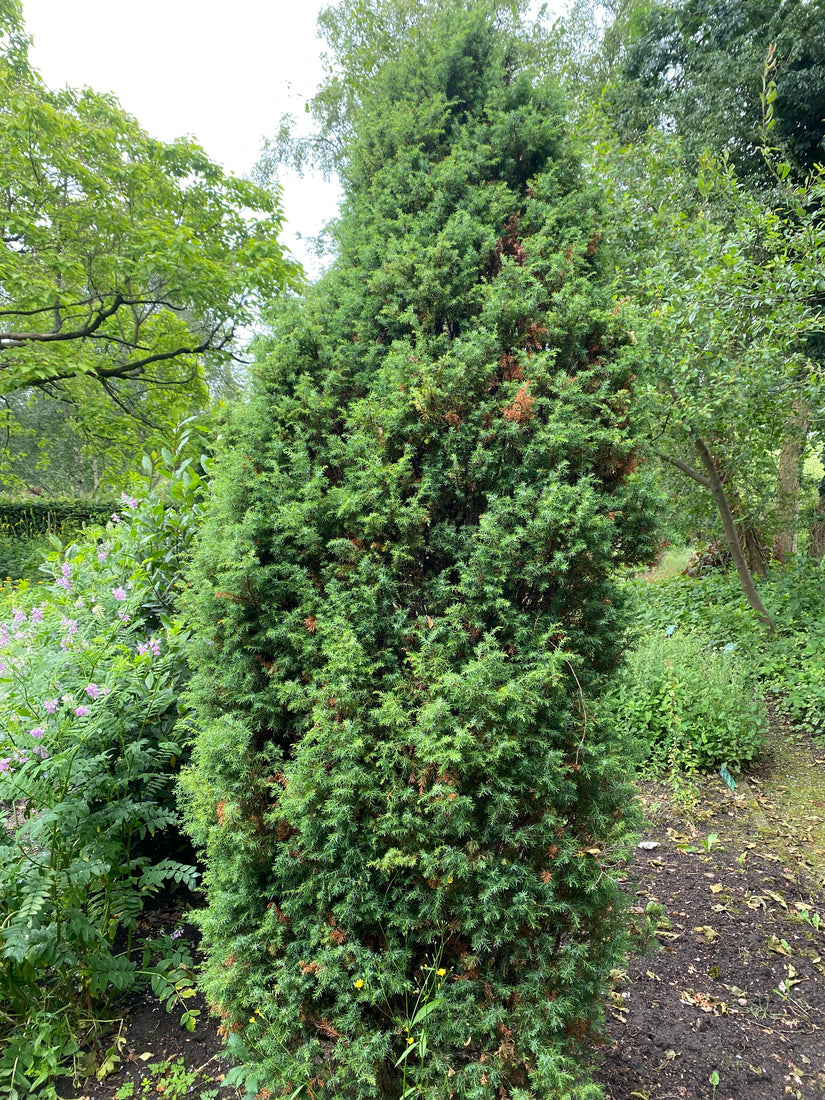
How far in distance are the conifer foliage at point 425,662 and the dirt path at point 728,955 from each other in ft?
2.04

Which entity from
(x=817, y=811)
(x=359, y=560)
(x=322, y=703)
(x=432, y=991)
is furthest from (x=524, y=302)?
(x=817, y=811)

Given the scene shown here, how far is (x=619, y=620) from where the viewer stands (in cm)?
171

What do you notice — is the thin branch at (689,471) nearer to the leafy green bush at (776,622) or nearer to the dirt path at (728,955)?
the leafy green bush at (776,622)

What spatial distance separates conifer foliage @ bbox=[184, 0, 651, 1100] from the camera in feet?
→ 4.71

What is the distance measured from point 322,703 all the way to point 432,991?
2.68 ft

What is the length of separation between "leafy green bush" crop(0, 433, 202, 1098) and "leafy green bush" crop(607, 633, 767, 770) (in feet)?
10.9

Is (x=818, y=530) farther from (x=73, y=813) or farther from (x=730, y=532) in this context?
(x=73, y=813)

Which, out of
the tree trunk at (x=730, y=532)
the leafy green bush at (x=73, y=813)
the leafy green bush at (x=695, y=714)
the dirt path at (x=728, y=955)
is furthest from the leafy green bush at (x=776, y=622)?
the leafy green bush at (x=73, y=813)

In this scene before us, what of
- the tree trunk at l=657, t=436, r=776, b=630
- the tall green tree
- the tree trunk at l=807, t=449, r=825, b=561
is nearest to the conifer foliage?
the tree trunk at l=657, t=436, r=776, b=630

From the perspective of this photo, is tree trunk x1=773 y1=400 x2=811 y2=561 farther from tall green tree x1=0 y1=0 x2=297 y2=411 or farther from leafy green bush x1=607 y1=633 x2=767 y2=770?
tall green tree x1=0 y1=0 x2=297 y2=411

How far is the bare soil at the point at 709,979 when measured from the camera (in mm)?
1988

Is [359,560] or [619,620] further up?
[359,560]

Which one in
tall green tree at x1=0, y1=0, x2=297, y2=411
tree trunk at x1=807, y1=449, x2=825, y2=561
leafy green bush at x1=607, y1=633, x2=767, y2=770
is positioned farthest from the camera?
tree trunk at x1=807, y1=449, x2=825, y2=561

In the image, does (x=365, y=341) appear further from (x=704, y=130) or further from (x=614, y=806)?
(x=704, y=130)
